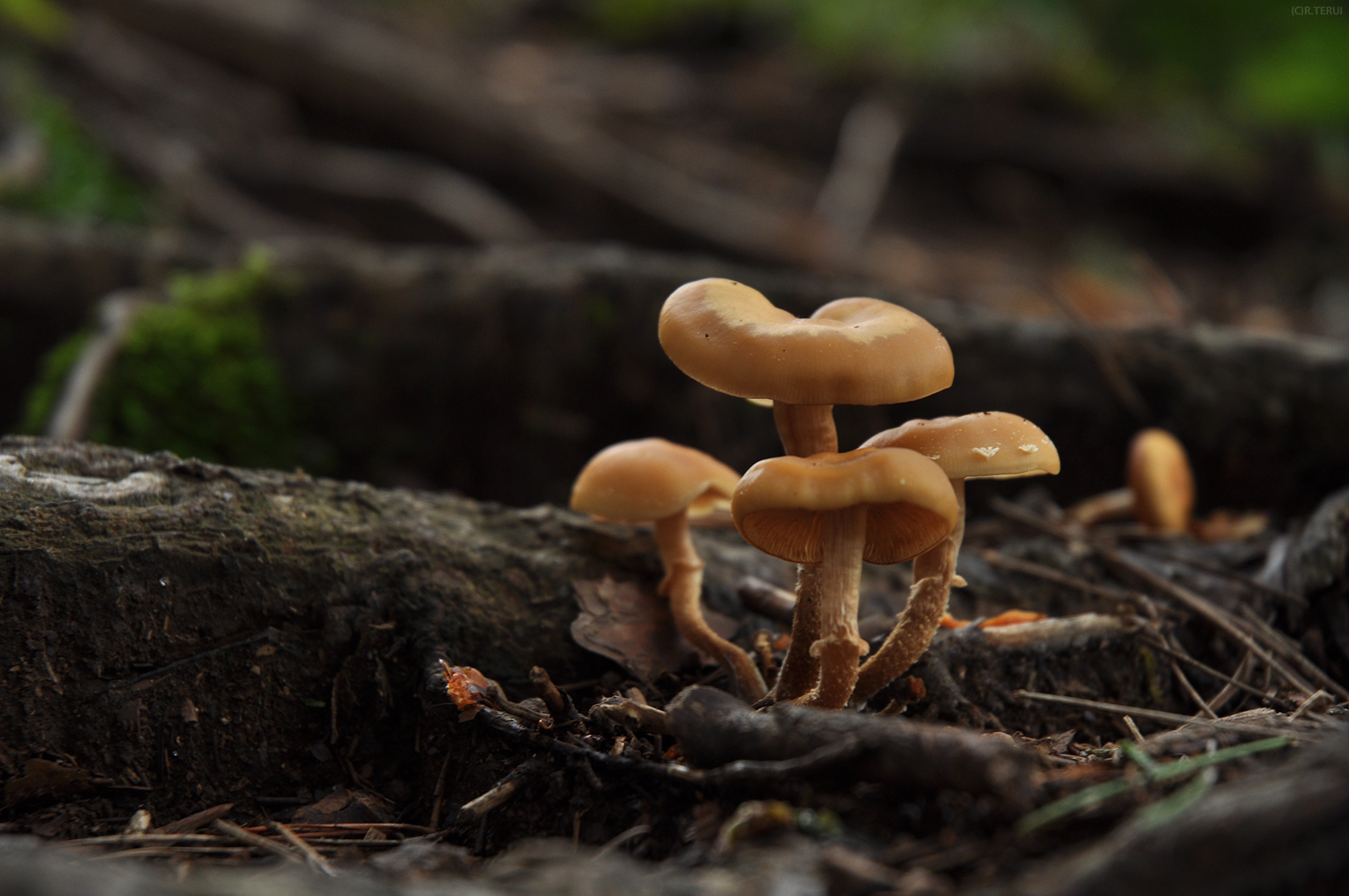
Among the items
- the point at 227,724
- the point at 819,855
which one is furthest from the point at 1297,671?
the point at 227,724

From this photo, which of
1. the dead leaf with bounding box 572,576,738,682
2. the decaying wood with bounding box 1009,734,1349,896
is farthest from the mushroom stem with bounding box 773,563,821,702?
the decaying wood with bounding box 1009,734,1349,896

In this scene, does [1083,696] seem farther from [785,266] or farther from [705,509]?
[785,266]

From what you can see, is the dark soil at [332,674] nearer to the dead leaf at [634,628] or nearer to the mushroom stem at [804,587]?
the dead leaf at [634,628]

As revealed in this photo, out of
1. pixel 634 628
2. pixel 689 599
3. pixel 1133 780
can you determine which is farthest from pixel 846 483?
pixel 634 628

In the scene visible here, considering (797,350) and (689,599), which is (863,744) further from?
(689,599)

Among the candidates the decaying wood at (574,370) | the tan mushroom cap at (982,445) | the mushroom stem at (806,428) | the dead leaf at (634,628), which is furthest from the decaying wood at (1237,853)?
the decaying wood at (574,370)

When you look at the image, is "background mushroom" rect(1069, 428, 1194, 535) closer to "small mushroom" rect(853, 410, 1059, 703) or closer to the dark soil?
the dark soil
